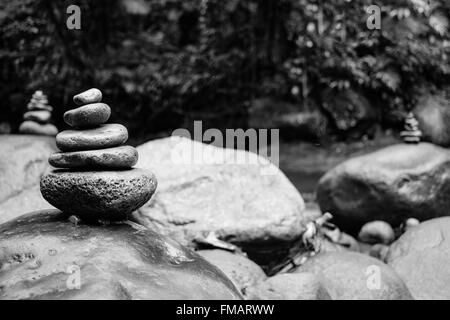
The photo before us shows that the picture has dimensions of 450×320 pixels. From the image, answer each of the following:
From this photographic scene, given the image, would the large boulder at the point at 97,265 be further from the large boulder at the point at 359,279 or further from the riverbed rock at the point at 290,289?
the large boulder at the point at 359,279

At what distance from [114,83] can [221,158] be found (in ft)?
19.4

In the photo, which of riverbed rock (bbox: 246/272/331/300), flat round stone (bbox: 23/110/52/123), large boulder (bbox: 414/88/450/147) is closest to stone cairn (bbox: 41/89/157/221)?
riverbed rock (bbox: 246/272/331/300)

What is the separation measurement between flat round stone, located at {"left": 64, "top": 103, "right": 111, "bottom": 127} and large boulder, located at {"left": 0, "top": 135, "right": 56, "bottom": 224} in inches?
74.4

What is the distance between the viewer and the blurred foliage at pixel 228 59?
402 inches

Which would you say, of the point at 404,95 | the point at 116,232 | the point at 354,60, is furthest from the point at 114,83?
the point at 116,232

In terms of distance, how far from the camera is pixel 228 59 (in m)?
10.8

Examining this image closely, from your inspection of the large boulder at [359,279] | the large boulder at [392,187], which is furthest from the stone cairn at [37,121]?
the large boulder at [359,279]

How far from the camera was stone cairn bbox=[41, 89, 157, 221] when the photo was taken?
3.03m

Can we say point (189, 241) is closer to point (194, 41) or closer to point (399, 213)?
point (399, 213)

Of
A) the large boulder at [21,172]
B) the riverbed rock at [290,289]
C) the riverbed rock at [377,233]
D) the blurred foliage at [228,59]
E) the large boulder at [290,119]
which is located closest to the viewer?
the riverbed rock at [290,289]

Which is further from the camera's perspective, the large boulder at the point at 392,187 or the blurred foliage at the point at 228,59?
the blurred foliage at the point at 228,59

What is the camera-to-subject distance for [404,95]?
10375 millimetres

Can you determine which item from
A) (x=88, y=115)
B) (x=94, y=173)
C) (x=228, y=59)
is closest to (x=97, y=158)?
(x=94, y=173)

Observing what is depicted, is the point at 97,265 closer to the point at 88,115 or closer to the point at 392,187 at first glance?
the point at 88,115
